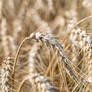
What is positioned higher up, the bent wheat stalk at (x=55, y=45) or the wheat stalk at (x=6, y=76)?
the bent wheat stalk at (x=55, y=45)

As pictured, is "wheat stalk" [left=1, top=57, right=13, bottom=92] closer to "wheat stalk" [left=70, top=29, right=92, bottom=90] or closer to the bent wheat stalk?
the bent wheat stalk

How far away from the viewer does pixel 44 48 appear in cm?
224

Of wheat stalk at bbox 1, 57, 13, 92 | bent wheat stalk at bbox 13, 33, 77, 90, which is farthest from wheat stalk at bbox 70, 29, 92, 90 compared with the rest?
wheat stalk at bbox 1, 57, 13, 92

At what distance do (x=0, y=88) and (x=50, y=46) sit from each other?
306mm

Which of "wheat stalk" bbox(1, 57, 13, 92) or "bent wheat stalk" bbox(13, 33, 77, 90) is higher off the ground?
"bent wheat stalk" bbox(13, 33, 77, 90)

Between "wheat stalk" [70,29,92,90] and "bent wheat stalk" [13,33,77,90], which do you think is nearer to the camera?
"bent wheat stalk" [13,33,77,90]

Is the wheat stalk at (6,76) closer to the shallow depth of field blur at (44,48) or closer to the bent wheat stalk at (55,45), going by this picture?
the shallow depth of field blur at (44,48)

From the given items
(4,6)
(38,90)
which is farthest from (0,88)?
(4,6)

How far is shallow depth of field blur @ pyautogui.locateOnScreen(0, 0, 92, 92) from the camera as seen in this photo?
1.33 metres

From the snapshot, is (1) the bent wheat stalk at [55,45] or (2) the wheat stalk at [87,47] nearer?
(1) the bent wheat stalk at [55,45]

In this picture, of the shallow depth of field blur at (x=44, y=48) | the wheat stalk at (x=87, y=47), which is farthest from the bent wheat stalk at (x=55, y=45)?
the wheat stalk at (x=87, y=47)

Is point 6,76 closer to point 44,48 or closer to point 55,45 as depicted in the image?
point 55,45

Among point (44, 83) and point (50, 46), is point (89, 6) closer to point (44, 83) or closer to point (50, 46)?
point (50, 46)

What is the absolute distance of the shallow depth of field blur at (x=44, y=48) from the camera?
133cm
